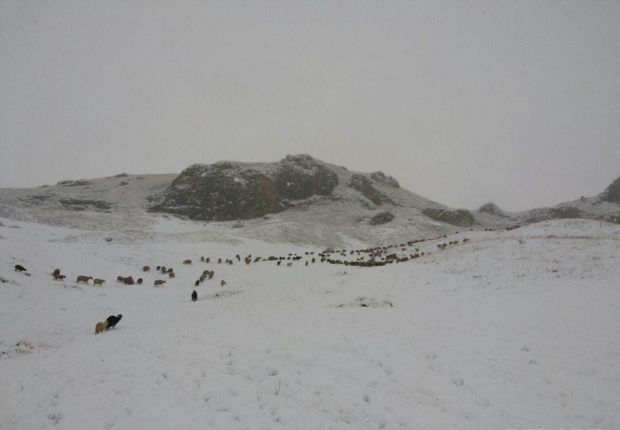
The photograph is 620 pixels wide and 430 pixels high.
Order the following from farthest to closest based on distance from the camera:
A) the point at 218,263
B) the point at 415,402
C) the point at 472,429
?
the point at 218,263 → the point at 415,402 → the point at 472,429

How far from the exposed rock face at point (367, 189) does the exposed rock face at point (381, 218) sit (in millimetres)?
17153

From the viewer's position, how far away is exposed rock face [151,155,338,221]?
72.4m

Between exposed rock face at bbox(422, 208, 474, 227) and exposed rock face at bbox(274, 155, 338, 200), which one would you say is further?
exposed rock face at bbox(274, 155, 338, 200)

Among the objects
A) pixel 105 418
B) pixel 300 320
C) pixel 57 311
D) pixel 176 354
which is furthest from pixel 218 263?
pixel 105 418

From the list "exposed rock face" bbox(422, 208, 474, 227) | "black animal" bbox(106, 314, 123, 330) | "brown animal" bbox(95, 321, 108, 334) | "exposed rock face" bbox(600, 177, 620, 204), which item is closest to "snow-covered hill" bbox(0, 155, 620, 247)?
"exposed rock face" bbox(422, 208, 474, 227)

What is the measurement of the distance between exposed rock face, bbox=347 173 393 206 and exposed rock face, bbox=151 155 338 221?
272 inches

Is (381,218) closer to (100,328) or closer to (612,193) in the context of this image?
(100,328)

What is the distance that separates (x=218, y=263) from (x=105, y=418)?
28.1 m

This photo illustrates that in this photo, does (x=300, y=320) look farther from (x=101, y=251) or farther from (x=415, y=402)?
(x=101, y=251)

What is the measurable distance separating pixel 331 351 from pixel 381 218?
207ft

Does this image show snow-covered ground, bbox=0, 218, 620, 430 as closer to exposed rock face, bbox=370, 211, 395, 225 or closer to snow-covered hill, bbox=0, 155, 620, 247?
snow-covered hill, bbox=0, 155, 620, 247

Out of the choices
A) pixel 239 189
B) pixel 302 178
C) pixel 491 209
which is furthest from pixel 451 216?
pixel 239 189

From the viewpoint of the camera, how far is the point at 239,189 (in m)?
76.6

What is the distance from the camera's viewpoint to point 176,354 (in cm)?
968
